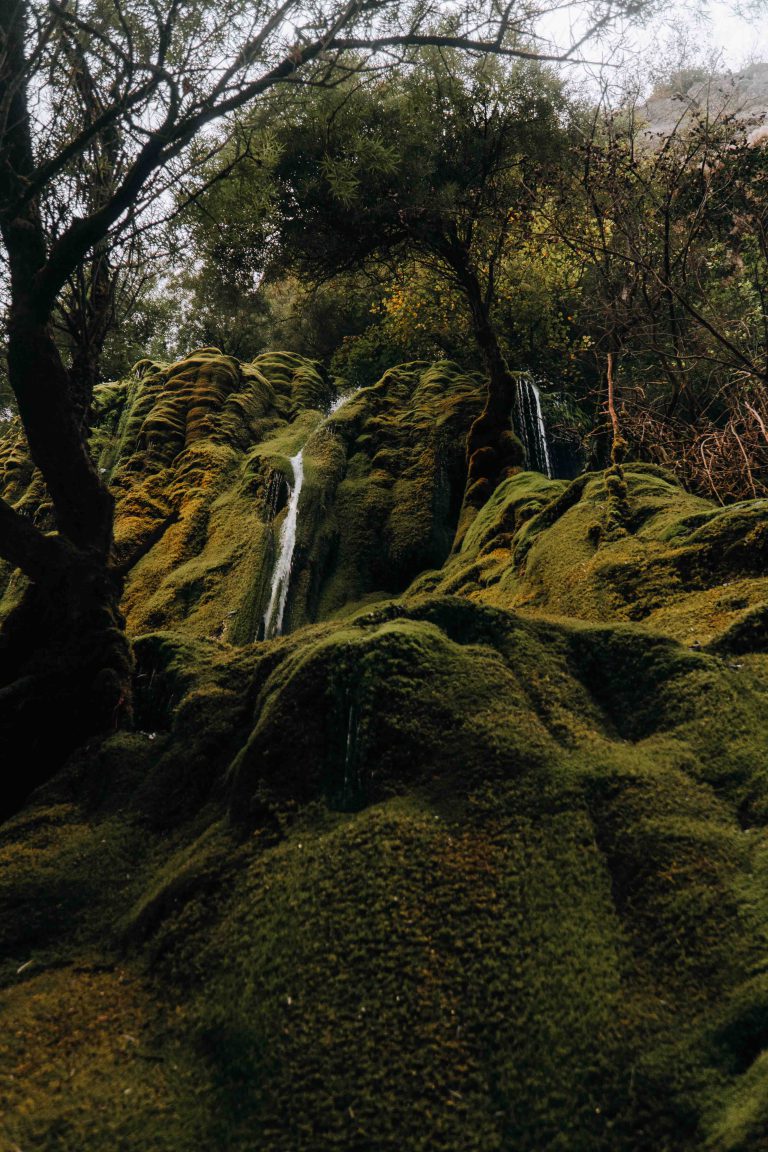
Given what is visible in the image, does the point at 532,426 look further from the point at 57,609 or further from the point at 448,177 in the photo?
the point at 57,609

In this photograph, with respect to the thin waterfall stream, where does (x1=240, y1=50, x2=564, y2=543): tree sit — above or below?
above

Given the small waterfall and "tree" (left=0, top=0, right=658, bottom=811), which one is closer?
"tree" (left=0, top=0, right=658, bottom=811)

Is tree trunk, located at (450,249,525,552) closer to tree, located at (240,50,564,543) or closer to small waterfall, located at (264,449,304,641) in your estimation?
tree, located at (240,50,564,543)

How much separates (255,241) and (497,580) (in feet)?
29.1

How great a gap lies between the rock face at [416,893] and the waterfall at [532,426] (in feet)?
27.4

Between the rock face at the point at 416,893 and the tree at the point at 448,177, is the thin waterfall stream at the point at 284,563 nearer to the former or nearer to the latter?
the tree at the point at 448,177

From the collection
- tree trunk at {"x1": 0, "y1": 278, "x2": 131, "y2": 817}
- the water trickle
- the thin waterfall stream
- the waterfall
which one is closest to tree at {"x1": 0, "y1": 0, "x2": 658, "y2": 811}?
tree trunk at {"x1": 0, "y1": 278, "x2": 131, "y2": 817}

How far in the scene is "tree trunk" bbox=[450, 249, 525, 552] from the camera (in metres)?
11.1

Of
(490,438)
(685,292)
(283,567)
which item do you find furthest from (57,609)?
(490,438)

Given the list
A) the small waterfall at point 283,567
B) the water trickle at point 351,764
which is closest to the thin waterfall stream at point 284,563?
the small waterfall at point 283,567

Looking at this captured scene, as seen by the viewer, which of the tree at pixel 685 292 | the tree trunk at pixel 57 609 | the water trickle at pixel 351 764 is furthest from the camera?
the tree at pixel 685 292

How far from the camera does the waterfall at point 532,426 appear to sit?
13.2 m

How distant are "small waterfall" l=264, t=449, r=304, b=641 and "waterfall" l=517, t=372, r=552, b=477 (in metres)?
4.39

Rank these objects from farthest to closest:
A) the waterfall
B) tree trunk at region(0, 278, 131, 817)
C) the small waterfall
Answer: the waterfall, the small waterfall, tree trunk at region(0, 278, 131, 817)
